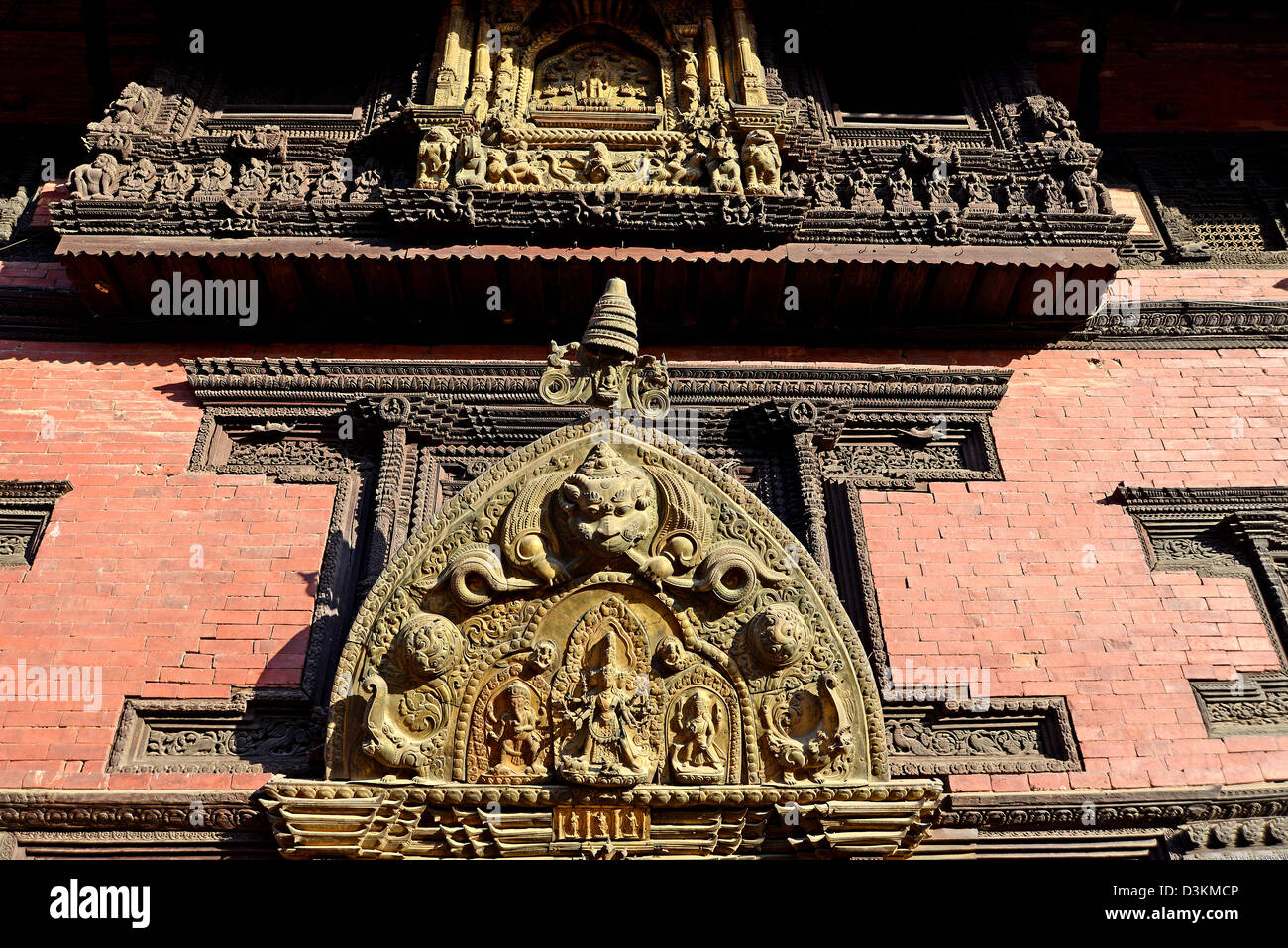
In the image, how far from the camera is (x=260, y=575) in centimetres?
595

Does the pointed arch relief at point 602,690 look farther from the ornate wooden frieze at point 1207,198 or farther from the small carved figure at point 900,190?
the ornate wooden frieze at point 1207,198

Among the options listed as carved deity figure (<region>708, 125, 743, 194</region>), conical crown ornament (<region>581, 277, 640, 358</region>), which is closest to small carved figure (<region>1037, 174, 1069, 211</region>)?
carved deity figure (<region>708, 125, 743, 194</region>)

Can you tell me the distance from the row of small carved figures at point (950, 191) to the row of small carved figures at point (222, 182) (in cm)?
323

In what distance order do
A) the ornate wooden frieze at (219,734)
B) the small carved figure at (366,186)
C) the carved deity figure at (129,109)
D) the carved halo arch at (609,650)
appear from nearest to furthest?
1. the carved halo arch at (609,650)
2. the ornate wooden frieze at (219,734)
3. the small carved figure at (366,186)
4. the carved deity figure at (129,109)

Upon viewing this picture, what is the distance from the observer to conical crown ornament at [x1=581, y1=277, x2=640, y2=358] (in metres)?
5.48

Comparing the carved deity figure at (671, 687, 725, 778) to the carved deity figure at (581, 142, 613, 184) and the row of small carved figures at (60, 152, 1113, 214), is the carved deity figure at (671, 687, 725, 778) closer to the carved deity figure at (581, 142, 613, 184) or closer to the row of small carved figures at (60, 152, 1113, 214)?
the row of small carved figures at (60, 152, 1113, 214)

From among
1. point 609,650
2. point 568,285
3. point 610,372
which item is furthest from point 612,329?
point 609,650

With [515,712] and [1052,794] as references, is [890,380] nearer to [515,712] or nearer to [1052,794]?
[1052,794]

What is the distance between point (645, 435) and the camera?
5.47m

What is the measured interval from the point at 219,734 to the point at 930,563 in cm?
407

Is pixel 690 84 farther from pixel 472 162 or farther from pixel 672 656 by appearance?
pixel 672 656

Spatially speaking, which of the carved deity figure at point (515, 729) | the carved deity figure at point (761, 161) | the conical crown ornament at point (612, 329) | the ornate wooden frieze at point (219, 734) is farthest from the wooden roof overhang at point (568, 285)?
the carved deity figure at point (515, 729)

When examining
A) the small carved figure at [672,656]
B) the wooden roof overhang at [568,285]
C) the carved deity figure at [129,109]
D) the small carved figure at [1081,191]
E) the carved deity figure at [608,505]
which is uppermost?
the carved deity figure at [129,109]

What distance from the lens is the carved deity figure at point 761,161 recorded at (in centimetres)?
729
